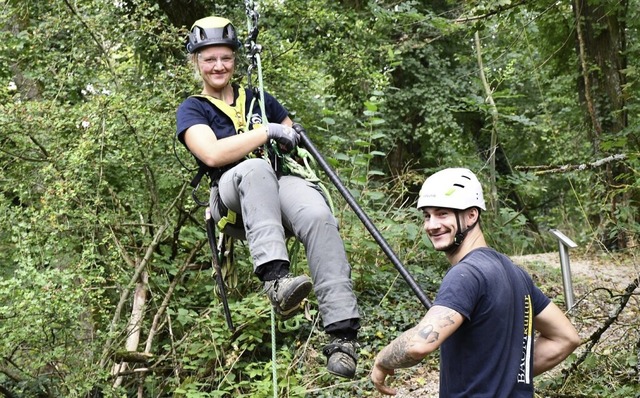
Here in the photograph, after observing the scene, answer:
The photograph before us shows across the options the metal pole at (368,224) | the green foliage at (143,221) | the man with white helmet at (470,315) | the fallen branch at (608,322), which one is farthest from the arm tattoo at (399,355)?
the green foliage at (143,221)

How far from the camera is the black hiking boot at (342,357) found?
11.6ft

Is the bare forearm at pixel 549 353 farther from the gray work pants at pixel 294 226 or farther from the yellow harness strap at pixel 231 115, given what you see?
the yellow harness strap at pixel 231 115

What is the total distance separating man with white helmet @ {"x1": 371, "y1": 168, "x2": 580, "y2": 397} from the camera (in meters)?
2.78

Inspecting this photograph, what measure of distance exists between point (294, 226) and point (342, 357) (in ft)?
2.24

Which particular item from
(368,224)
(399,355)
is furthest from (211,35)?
(399,355)

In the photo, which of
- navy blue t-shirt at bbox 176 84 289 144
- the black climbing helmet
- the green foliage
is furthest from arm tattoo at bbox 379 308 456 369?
the green foliage

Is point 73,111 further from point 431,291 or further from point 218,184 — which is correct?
point 431,291

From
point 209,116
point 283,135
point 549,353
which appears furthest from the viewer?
point 209,116

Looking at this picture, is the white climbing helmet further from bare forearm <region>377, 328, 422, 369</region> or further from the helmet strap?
bare forearm <region>377, 328, 422, 369</region>

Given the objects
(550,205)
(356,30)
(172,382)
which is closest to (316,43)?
(356,30)

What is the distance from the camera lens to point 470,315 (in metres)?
2.84

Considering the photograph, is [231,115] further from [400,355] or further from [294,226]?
[400,355]

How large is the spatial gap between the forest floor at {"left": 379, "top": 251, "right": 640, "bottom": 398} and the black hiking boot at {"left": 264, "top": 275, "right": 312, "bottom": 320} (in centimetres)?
212

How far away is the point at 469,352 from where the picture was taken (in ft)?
9.56
